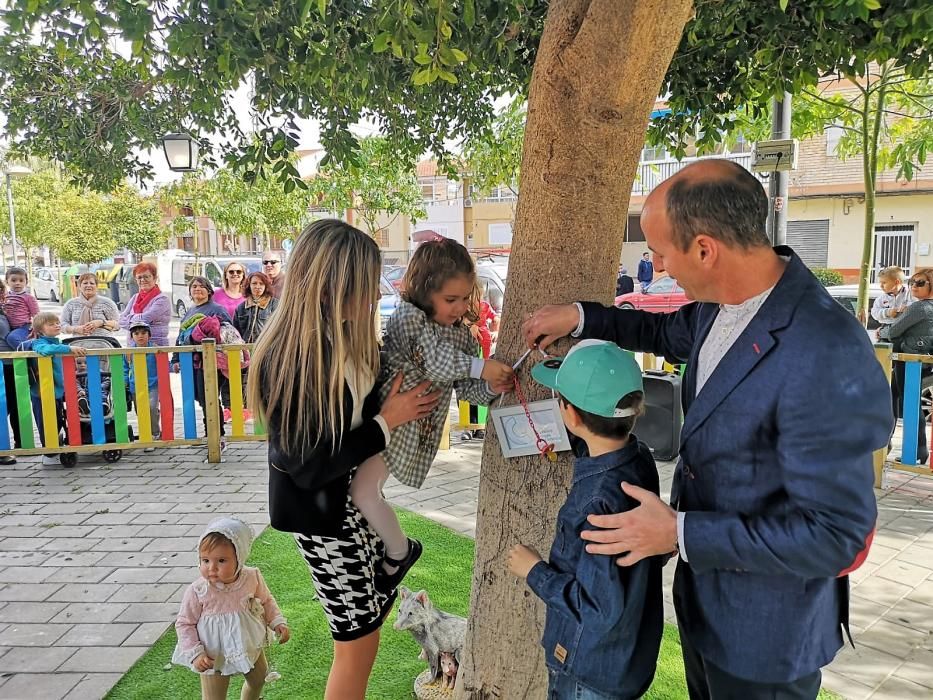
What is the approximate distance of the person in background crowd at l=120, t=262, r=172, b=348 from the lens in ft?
27.6

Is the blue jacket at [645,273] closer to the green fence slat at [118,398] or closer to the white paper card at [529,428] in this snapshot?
the green fence slat at [118,398]

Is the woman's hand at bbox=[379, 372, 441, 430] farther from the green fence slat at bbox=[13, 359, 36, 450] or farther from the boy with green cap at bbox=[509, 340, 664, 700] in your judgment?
the green fence slat at bbox=[13, 359, 36, 450]

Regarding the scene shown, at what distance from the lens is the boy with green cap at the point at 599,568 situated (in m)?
1.82

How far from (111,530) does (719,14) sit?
17.8ft

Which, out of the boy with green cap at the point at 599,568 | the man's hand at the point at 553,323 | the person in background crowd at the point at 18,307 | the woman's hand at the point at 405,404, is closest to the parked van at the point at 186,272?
the person in background crowd at the point at 18,307

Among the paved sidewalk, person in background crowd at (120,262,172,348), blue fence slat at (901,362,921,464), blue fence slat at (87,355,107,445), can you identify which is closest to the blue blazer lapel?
the paved sidewalk

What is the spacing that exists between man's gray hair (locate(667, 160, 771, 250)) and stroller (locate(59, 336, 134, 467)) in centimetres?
667

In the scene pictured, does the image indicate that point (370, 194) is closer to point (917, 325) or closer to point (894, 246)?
point (894, 246)

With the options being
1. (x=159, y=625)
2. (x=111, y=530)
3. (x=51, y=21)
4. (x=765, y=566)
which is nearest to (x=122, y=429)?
(x=111, y=530)

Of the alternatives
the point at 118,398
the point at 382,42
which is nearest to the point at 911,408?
the point at 382,42

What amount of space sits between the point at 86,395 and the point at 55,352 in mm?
616

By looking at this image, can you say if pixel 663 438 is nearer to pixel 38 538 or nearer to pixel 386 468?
pixel 386 468

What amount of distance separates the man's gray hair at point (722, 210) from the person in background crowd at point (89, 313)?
8010 millimetres

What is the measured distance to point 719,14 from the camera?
12.0ft
